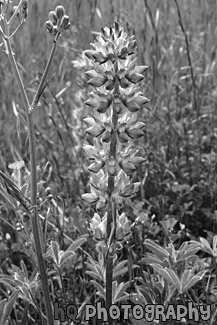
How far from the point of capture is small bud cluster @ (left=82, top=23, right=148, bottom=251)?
1730 millimetres

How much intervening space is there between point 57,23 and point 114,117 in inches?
14.6

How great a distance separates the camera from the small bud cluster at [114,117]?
1730mm

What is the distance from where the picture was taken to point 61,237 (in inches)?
92.7

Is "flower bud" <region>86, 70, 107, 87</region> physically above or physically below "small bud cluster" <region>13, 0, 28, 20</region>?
below

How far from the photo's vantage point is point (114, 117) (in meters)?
1.77

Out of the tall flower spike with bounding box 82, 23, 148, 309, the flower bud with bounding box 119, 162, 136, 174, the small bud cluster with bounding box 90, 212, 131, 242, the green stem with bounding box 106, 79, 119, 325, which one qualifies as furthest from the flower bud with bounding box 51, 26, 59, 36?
the small bud cluster with bounding box 90, 212, 131, 242

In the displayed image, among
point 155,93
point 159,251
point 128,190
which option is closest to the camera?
point 128,190

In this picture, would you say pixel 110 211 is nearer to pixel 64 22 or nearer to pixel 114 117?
pixel 114 117

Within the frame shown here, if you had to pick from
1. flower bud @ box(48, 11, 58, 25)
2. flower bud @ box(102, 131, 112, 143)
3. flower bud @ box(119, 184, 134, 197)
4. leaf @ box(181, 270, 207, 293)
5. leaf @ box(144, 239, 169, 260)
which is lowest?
leaf @ box(181, 270, 207, 293)

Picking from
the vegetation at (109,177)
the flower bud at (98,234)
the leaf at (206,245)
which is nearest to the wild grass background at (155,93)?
the vegetation at (109,177)

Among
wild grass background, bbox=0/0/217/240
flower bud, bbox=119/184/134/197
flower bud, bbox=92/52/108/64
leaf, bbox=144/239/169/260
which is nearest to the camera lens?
flower bud, bbox=92/52/108/64

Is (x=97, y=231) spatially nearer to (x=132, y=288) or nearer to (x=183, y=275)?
(x=183, y=275)

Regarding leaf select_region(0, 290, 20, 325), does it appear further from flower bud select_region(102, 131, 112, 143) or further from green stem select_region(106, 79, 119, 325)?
flower bud select_region(102, 131, 112, 143)

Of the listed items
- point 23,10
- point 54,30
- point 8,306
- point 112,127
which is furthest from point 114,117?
point 8,306
